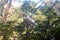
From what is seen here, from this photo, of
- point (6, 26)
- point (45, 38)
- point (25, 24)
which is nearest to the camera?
point (6, 26)

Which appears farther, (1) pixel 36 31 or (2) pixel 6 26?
(1) pixel 36 31

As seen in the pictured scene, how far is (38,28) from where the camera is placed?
3719 millimetres

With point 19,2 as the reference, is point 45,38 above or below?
below

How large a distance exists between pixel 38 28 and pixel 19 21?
48 cm

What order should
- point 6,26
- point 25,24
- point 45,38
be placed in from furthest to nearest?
point 45,38, point 25,24, point 6,26

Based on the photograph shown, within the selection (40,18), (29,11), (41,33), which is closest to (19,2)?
(29,11)

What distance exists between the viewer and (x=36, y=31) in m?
3.77

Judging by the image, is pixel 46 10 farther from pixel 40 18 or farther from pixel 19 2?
pixel 19 2

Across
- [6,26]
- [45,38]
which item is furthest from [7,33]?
[45,38]

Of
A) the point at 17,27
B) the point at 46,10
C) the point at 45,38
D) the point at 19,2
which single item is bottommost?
the point at 45,38

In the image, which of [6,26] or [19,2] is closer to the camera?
[6,26]

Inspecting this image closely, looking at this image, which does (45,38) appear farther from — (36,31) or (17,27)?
(17,27)

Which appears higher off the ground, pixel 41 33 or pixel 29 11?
pixel 29 11

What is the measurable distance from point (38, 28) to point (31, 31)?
0.17 metres
